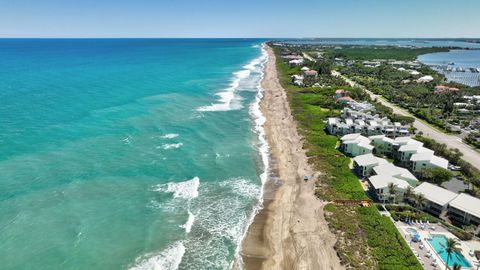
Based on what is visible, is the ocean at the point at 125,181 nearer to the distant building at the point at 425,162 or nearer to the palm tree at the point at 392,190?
the palm tree at the point at 392,190

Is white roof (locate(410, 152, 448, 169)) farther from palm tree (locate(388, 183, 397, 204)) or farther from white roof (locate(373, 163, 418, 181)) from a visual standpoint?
palm tree (locate(388, 183, 397, 204))

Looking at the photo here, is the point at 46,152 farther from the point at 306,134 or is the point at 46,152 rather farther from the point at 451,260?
the point at 451,260

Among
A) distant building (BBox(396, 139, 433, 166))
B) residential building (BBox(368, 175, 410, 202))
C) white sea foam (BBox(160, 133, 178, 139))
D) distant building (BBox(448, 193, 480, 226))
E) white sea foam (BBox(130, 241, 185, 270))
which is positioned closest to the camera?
white sea foam (BBox(130, 241, 185, 270))

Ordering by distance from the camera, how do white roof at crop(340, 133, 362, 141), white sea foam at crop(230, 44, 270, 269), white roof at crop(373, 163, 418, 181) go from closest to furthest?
white sea foam at crop(230, 44, 270, 269), white roof at crop(373, 163, 418, 181), white roof at crop(340, 133, 362, 141)

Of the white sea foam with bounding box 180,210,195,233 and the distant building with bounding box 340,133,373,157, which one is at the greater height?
the distant building with bounding box 340,133,373,157

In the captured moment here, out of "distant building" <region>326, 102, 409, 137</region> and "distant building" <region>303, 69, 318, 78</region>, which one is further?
"distant building" <region>303, 69, 318, 78</region>

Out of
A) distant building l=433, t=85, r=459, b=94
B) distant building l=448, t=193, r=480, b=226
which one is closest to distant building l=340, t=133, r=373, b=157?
distant building l=448, t=193, r=480, b=226

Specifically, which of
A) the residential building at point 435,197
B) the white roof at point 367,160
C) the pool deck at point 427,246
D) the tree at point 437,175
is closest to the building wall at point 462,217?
the residential building at point 435,197

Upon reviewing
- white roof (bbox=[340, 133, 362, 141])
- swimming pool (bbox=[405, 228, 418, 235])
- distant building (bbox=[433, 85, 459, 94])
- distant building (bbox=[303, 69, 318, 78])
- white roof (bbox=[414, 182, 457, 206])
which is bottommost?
swimming pool (bbox=[405, 228, 418, 235])
